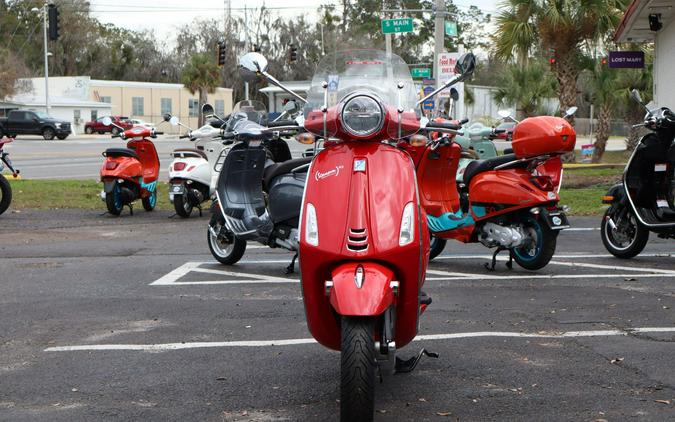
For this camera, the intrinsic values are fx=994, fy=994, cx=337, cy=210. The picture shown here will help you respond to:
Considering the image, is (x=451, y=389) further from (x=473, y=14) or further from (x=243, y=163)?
(x=473, y=14)

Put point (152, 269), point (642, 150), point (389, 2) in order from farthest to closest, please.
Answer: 1. point (389, 2)
2. point (642, 150)
3. point (152, 269)

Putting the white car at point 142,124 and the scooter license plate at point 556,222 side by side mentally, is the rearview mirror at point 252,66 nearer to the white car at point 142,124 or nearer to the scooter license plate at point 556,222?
the scooter license plate at point 556,222

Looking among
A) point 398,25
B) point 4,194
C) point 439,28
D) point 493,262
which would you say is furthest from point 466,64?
point 398,25

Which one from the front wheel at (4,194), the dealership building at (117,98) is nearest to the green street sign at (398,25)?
the front wheel at (4,194)

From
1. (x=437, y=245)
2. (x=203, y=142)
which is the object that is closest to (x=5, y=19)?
(x=203, y=142)

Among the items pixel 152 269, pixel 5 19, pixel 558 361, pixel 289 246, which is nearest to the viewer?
pixel 558 361

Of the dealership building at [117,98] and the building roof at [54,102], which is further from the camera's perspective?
the dealership building at [117,98]

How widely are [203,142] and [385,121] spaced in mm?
9807

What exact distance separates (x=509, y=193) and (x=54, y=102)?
6302 centimetres

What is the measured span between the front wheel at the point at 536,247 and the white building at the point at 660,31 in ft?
32.8

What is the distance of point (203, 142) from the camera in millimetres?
14578

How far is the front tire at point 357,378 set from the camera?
4.29m

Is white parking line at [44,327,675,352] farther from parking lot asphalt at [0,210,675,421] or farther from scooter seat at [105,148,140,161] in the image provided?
scooter seat at [105,148,140,161]

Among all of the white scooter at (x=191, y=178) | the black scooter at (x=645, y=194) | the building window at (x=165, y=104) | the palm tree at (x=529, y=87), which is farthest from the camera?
the building window at (x=165, y=104)
